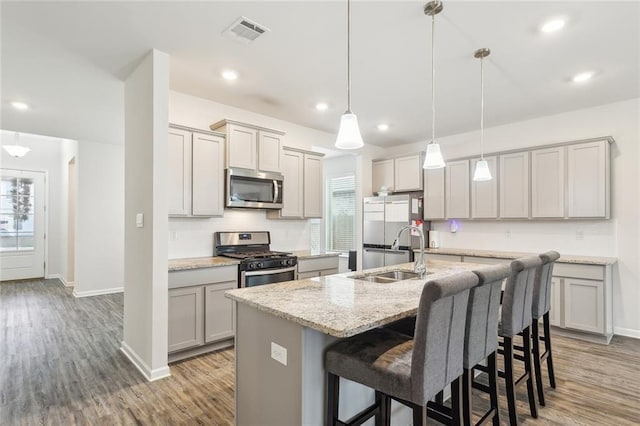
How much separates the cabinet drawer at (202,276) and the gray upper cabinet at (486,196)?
349 cm

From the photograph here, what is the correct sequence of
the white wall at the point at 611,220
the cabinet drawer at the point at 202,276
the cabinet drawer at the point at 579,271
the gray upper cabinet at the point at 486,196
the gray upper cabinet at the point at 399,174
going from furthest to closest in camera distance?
the gray upper cabinet at the point at 399,174
the gray upper cabinet at the point at 486,196
the white wall at the point at 611,220
the cabinet drawer at the point at 579,271
the cabinet drawer at the point at 202,276

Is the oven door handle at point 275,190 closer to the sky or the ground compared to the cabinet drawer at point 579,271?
closer to the sky

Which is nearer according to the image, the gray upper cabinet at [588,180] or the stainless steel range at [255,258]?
the stainless steel range at [255,258]

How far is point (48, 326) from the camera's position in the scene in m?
4.15

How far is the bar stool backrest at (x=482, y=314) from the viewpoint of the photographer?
169cm

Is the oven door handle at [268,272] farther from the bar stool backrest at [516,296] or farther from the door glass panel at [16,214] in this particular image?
the door glass panel at [16,214]

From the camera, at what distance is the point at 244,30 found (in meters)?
2.48

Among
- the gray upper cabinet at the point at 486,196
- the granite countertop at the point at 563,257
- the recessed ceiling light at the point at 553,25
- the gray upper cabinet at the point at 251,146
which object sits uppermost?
the recessed ceiling light at the point at 553,25

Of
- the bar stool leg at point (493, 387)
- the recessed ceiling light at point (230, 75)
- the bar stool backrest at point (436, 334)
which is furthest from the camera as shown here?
the recessed ceiling light at point (230, 75)

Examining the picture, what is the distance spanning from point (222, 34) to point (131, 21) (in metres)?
0.62

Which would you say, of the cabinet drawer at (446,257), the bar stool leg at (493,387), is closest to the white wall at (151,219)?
the bar stool leg at (493,387)

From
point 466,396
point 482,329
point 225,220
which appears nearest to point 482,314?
point 482,329

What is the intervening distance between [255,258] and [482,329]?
7.79 ft

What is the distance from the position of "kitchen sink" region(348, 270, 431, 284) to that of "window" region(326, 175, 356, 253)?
13.3ft
